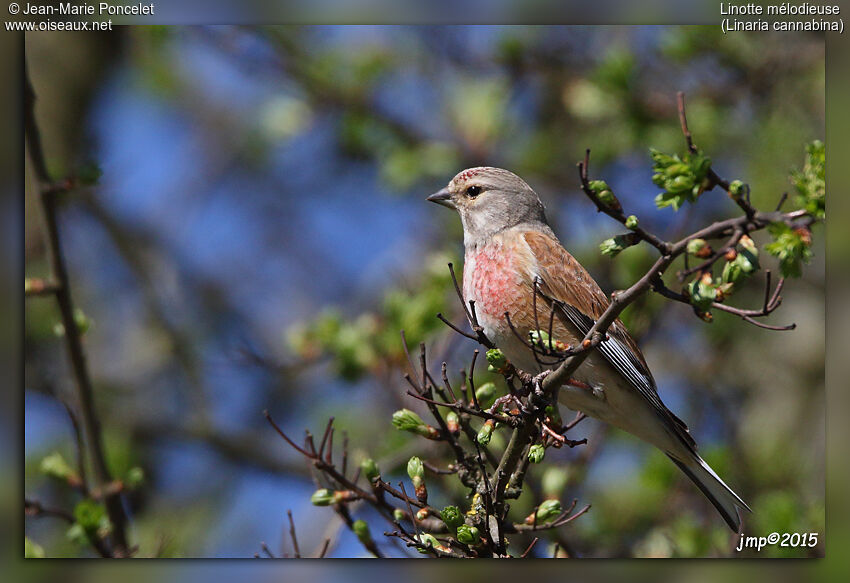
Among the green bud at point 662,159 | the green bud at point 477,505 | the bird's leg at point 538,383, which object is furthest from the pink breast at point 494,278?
the green bud at point 662,159

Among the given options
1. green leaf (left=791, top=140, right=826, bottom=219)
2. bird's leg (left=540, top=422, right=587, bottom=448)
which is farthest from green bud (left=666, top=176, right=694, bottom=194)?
bird's leg (left=540, top=422, right=587, bottom=448)

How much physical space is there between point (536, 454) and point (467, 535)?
0.29 metres

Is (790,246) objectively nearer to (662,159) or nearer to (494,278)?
(662,159)

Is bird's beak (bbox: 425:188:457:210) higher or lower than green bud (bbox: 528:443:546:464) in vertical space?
higher

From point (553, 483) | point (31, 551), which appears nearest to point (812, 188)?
point (553, 483)

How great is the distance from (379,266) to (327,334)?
93.5 inches

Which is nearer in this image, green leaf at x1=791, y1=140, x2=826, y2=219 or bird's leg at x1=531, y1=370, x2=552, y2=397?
green leaf at x1=791, y1=140, x2=826, y2=219

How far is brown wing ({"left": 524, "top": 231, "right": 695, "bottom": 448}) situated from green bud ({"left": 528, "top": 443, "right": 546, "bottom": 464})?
86cm

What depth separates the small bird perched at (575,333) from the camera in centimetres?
322

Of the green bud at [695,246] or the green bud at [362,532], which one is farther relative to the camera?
the green bud at [362,532]

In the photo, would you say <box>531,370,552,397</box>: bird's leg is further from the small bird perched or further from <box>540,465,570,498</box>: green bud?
<box>540,465,570,498</box>: green bud

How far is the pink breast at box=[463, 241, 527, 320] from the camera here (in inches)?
Result: 128

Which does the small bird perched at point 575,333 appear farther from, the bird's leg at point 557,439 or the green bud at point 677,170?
the green bud at point 677,170

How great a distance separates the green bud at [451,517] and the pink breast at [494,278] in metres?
0.97
